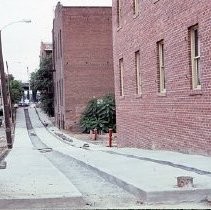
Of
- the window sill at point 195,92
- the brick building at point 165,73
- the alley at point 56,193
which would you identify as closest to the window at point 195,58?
the brick building at point 165,73

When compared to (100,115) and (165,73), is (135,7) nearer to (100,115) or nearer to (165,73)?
(165,73)

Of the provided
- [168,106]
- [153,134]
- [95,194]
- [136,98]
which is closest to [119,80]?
[136,98]

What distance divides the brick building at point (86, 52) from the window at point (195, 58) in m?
35.0

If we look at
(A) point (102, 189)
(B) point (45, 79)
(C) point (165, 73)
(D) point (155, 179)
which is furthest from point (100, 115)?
(D) point (155, 179)

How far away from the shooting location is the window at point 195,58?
596 inches

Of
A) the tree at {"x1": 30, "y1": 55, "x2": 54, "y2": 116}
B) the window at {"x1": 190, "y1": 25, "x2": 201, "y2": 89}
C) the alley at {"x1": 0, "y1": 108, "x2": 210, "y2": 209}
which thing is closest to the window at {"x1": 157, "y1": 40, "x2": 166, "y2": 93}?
the window at {"x1": 190, "y1": 25, "x2": 201, "y2": 89}

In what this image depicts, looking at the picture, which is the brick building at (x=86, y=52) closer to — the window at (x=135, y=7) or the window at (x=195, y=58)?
the window at (x=135, y=7)

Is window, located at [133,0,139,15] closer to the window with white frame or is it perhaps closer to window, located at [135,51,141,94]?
the window with white frame

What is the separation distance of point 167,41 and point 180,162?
5664mm

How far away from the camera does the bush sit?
46.5m

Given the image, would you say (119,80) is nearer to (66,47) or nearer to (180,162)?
(180,162)

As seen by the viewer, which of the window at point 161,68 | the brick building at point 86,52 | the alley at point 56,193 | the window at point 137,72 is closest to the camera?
the alley at point 56,193

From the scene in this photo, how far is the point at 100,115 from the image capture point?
155 feet

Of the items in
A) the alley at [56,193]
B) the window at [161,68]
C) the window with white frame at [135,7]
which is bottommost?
the alley at [56,193]
